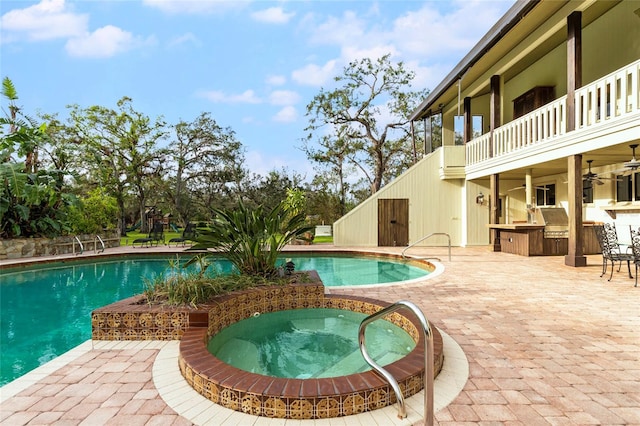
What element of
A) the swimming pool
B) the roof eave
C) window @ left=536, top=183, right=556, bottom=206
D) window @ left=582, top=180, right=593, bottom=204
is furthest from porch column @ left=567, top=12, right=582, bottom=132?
window @ left=536, top=183, right=556, bottom=206

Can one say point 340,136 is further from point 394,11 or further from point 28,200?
point 28,200

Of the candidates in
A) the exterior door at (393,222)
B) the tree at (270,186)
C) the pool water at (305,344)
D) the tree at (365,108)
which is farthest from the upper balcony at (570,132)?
the tree at (270,186)

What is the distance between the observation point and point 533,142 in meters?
9.85

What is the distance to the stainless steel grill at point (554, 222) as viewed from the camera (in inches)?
423

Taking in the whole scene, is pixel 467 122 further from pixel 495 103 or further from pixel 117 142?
pixel 117 142

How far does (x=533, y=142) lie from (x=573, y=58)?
242cm

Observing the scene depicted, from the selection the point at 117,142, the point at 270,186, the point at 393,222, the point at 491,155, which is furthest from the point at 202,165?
the point at 491,155

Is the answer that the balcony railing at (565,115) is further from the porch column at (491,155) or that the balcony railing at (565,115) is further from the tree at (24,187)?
the tree at (24,187)

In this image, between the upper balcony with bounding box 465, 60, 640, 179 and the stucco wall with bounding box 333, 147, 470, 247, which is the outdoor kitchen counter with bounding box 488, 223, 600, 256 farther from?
the stucco wall with bounding box 333, 147, 470, 247

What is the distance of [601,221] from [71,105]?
29.9 meters

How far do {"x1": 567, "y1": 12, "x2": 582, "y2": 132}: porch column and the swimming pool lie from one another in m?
5.62

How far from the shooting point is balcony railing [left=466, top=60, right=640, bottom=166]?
6965 millimetres

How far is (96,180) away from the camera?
80.0 feet

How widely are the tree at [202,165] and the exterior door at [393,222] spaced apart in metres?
15.7
